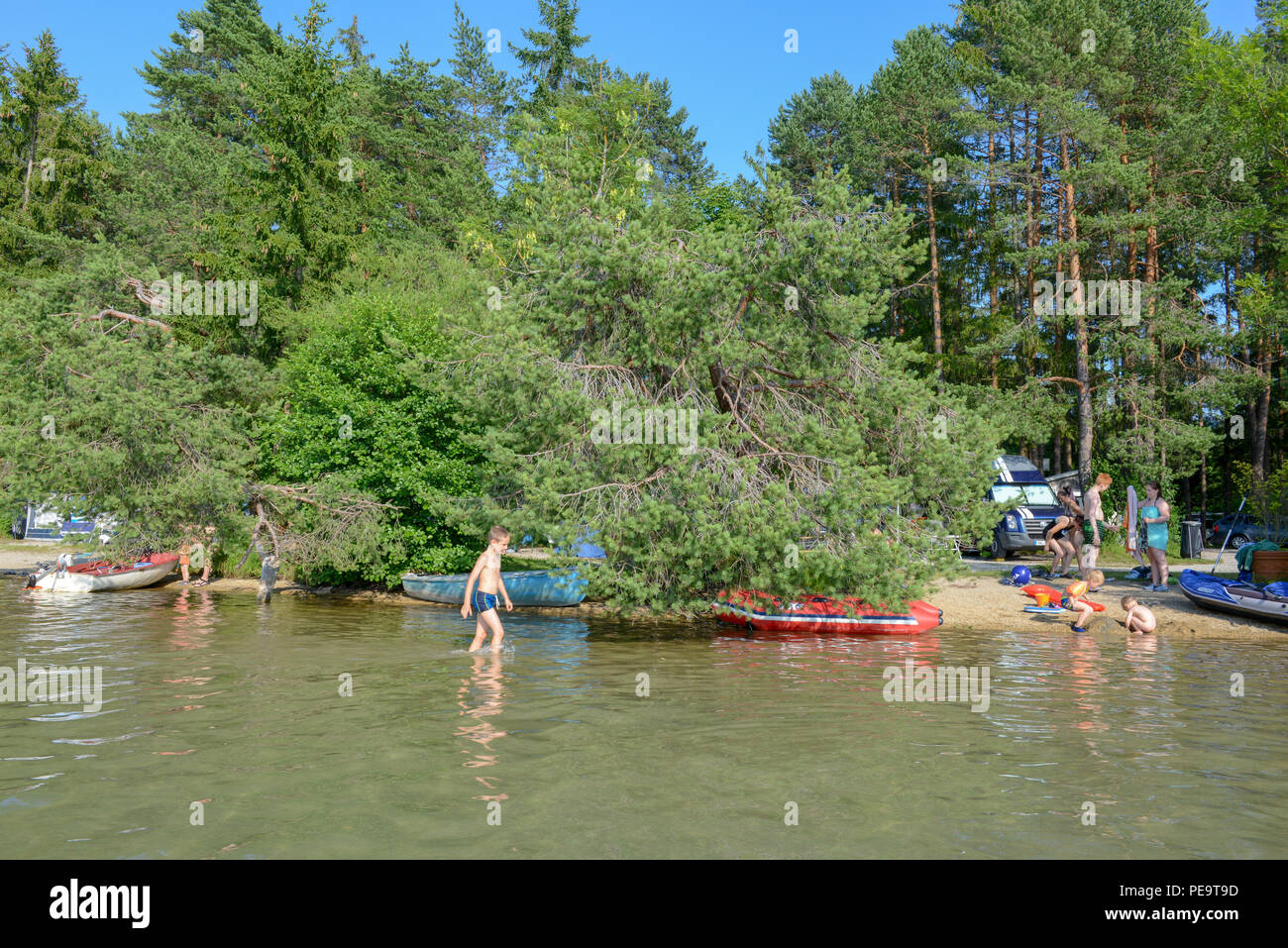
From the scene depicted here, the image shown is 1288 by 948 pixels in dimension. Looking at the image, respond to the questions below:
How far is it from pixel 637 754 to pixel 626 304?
10.4 metres

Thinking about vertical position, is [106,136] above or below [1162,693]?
above

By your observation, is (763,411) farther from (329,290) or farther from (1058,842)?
(329,290)

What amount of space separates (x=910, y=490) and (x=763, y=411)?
10.5 ft

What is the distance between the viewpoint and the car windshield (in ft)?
97.7

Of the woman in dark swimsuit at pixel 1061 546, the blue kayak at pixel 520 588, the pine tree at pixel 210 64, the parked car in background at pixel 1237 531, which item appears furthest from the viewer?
the pine tree at pixel 210 64

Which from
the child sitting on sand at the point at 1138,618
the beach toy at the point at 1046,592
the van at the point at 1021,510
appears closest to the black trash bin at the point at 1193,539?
the van at the point at 1021,510

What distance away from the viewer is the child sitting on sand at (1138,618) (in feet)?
56.0

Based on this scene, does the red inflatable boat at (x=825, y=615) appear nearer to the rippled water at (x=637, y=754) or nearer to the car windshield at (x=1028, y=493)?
the rippled water at (x=637, y=754)

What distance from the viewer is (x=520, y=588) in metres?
21.3

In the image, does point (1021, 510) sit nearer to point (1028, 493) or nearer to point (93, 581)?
point (1028, 493)

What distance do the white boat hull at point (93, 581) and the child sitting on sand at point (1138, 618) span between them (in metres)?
24.0

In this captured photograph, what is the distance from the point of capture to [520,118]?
64.6 feet

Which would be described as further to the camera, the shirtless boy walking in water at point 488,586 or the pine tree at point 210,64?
the pine tree at point 210,64
